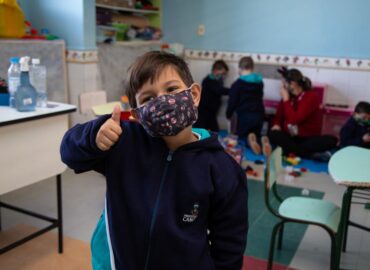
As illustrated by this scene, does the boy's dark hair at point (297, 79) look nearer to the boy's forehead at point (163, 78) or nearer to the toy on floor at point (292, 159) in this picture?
the toy on floor at point (292, 159)

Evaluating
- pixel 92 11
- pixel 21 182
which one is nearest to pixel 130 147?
pixel 21 182

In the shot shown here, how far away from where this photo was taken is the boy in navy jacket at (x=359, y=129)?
4.27 meters

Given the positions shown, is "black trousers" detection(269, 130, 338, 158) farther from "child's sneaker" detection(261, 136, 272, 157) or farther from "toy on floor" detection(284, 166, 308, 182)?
"toy on floor" detection(284, 166, 308, 182)

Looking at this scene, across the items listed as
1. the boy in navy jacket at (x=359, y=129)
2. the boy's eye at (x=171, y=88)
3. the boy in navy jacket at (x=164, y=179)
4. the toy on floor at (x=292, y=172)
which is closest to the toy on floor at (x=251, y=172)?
the toy on floor at (x=292, y=172)

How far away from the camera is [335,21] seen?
209 inches

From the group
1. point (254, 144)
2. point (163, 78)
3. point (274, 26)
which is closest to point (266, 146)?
Answer: point (254, 144)

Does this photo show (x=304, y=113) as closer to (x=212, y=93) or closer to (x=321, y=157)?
(x=321, y=157)

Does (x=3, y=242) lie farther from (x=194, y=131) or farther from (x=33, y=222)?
(x=194, y=131)

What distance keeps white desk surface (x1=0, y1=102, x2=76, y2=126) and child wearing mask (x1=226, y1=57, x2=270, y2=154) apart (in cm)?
302

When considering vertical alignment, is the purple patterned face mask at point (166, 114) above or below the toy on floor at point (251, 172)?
above

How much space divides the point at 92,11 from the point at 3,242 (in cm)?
273

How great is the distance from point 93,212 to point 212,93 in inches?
119

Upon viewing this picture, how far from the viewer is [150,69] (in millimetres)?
1067

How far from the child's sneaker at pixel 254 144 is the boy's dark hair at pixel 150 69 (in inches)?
154
